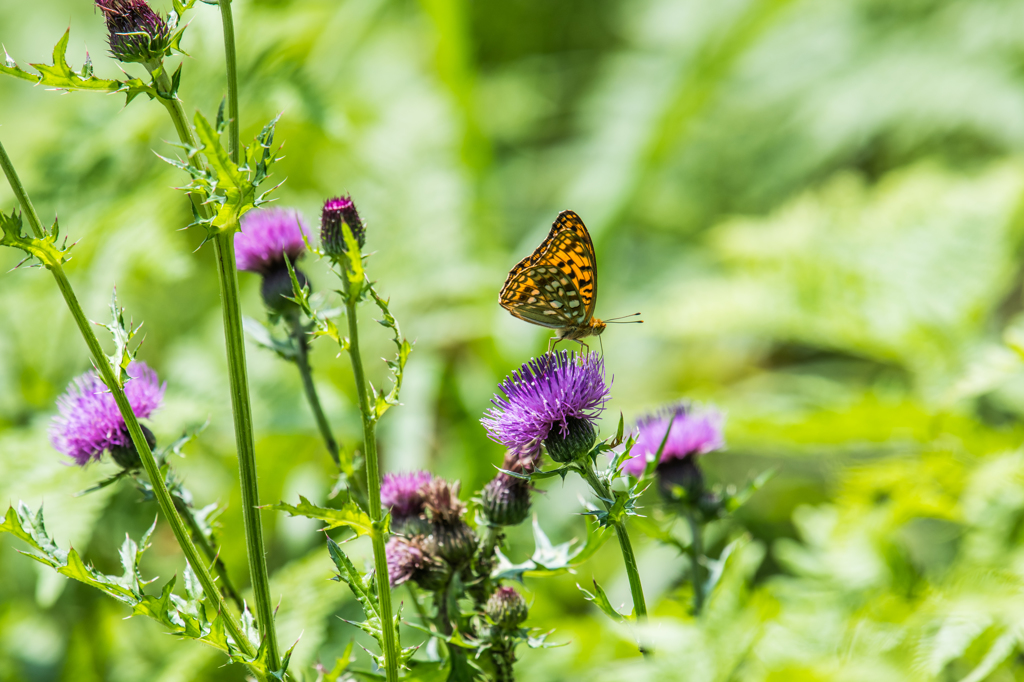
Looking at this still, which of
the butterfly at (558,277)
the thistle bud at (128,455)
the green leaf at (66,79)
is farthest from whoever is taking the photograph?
the butterfly at (558,277)

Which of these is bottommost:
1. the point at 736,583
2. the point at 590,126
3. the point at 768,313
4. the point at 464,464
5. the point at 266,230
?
the point at 464,464

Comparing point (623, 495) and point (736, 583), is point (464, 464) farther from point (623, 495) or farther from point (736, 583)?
point (623, 495)

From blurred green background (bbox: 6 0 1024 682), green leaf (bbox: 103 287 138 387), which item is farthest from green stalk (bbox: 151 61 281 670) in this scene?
blurred green background (bbox: 6 0 1024 682)

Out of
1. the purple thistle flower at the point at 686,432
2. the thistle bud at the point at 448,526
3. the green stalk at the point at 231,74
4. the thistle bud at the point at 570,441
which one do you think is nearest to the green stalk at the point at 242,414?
the green stalk at the point at 231,74

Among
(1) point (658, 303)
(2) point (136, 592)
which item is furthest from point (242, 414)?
(1) point (658, 303)

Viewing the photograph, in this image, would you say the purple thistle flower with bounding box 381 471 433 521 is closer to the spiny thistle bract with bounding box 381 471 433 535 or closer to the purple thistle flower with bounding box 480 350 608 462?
the spiny thistle bract with bounding box 381 471 433 535

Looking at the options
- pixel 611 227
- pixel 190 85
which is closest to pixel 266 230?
pixel 190 85

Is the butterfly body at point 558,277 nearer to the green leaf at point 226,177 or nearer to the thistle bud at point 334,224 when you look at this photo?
the thistle bud at point 334,224
